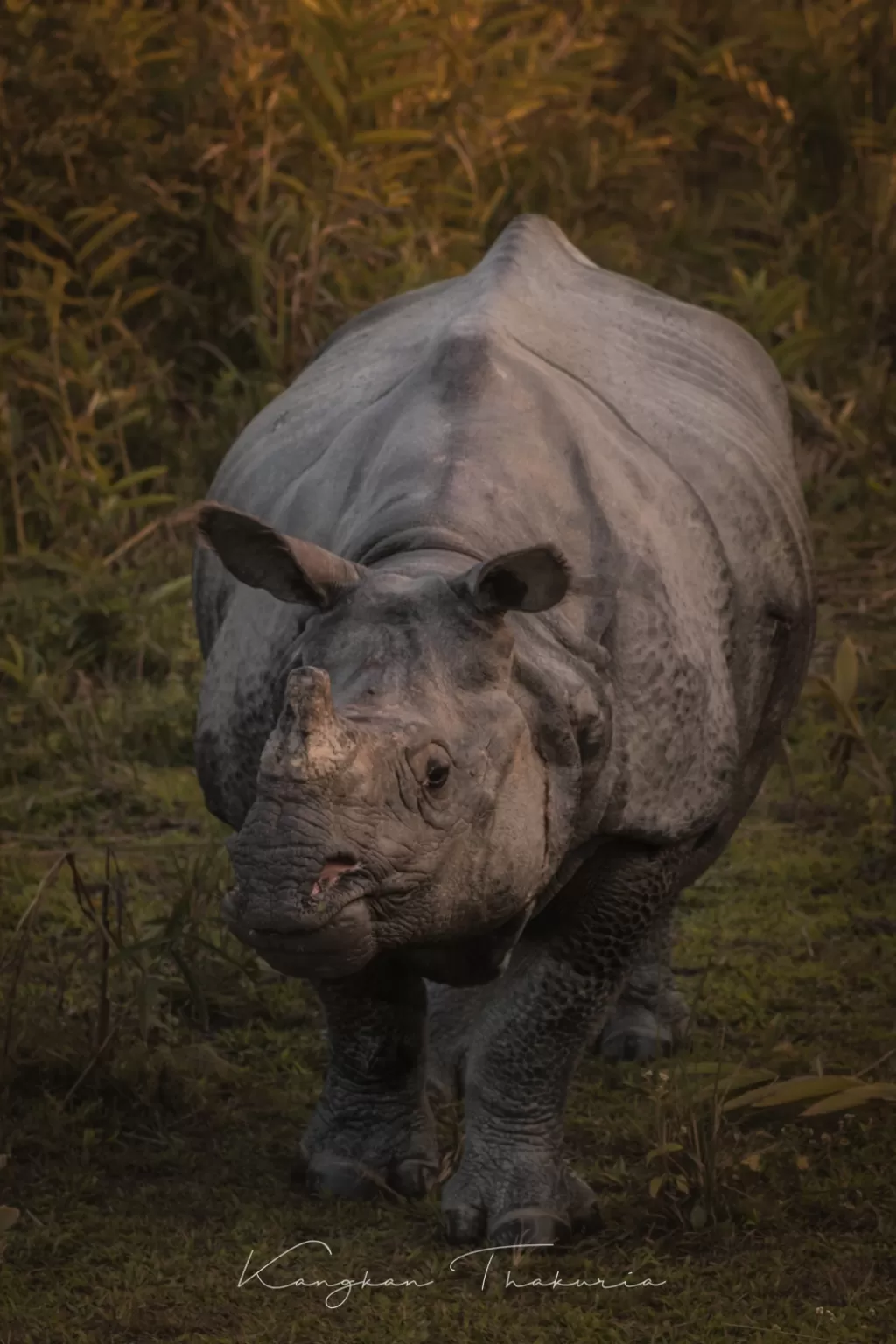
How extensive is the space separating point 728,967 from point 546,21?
18.5 ft

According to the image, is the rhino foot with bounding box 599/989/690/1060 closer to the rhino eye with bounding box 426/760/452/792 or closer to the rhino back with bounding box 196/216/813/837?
the rhino back with bounding box 196/216/813/837

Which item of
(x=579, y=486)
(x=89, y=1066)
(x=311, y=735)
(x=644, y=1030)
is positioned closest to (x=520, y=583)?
(x=311, y=735)

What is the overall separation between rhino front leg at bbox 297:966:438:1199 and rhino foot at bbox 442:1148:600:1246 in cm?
19

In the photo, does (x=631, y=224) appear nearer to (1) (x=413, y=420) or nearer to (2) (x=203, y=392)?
(2) (x=203, y=392)

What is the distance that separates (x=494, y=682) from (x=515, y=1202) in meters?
1.02

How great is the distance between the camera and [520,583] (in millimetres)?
3604

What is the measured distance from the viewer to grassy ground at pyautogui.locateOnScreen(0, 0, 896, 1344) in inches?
162

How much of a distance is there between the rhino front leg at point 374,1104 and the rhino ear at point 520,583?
3.08 ft

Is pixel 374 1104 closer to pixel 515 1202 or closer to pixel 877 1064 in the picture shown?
pixel 515 1202

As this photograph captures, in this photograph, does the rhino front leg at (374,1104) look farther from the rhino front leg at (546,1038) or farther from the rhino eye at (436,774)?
the rhino eye at (436,774)

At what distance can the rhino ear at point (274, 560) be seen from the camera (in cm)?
363

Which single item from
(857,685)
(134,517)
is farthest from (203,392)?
(857,685)

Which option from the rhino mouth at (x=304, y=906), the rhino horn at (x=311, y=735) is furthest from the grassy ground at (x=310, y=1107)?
the rhino horn at (x=311, y=735)
